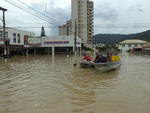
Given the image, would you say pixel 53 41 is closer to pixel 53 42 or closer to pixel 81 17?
pixel 53 42

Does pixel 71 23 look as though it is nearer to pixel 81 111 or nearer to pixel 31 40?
pixel 31 40

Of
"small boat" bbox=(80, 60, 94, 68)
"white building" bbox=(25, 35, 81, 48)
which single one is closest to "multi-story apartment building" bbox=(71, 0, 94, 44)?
"white building" bbox=(25, 35, 81, 48)

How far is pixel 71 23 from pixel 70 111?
95.2m

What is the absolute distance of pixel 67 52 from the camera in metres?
60.1

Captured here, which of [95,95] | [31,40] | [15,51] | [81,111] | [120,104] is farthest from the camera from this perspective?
[31,40]

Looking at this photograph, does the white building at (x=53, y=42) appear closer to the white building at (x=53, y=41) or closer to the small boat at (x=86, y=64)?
the white building at (x=53, y=41)

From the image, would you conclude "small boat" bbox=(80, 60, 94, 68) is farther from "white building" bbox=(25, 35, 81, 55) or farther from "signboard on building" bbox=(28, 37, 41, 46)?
"signboard on building" bbox=(28, 37, 41, 46)

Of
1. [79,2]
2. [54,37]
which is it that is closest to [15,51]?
[54,37]

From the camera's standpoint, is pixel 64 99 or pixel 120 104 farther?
pixel 64 99

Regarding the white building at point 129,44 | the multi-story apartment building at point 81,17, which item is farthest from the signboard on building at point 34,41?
the white building at point 129,44

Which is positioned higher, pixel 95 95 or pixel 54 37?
pixel 54 37

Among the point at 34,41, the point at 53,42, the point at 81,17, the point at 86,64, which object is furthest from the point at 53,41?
the point at 81,17

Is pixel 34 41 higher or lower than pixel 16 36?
lower

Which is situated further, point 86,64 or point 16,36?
point 16,36
